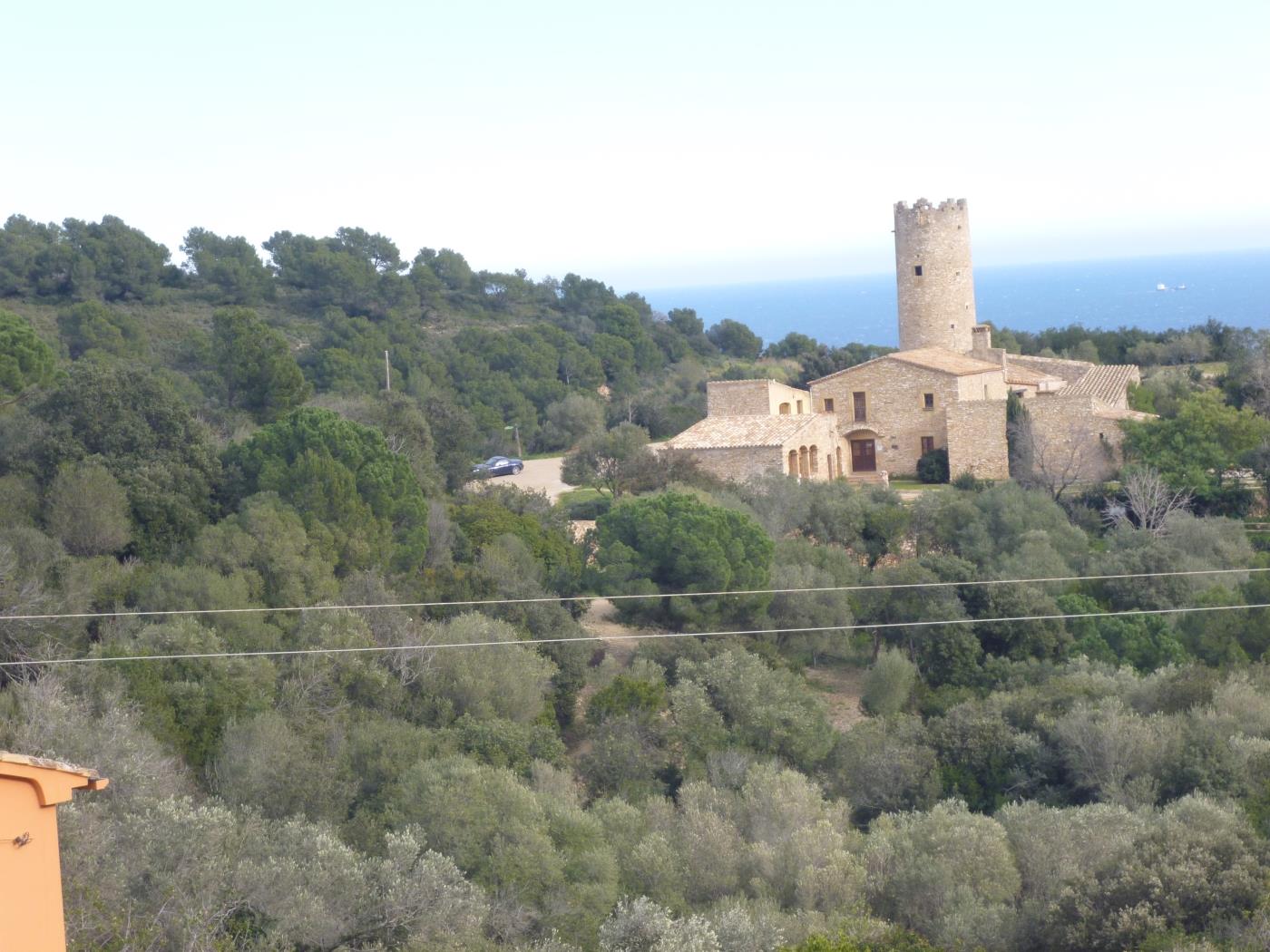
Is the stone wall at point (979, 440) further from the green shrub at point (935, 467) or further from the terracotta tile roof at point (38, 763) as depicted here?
the terracotta tile roof at point (38, 763)

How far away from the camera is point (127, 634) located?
16.2m

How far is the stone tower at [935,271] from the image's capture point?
3622cm

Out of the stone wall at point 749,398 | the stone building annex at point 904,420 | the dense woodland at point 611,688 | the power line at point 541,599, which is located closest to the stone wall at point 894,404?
the stone building annex at point 904,420

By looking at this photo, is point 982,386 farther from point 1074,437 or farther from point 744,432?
point 744,432

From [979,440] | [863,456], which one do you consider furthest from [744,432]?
[979,440]

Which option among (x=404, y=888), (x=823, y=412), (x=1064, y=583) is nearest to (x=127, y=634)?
(x=404, y=888)

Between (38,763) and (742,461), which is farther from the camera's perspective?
(742,461)

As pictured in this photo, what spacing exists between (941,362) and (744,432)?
573cm

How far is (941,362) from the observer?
104 feet

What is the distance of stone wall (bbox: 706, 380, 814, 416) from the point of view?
99.2 ft

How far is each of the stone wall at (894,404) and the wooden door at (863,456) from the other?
0.41 ft

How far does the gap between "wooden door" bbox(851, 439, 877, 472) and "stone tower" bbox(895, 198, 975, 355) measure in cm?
546

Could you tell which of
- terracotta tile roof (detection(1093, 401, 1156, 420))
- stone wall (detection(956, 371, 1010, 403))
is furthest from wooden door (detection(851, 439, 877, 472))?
terracotta tile roof (detection(1093, 401, 1156, 420))

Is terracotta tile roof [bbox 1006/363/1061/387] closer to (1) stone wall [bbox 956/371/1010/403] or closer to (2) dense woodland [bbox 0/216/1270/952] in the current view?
(1) stone wall [bbox 956/371/1010/403]
